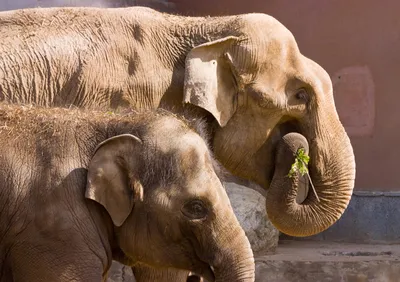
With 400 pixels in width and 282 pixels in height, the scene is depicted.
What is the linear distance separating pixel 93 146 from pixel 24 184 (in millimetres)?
327

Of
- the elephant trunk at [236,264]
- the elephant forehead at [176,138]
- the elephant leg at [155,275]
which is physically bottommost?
the elephant leg at [155,275]

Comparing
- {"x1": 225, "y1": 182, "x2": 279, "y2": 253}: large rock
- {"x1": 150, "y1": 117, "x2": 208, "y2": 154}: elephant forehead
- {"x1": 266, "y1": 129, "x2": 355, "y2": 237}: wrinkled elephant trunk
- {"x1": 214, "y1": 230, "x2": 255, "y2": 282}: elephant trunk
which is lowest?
{"x1": 225, "y1": 182, "x2": 279, "y2": 253}: large rock

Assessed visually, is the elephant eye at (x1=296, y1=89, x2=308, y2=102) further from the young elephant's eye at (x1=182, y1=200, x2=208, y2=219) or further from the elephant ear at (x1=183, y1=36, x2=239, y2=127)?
the young elephant's eye at (x1=182, y1=200, x2=208, y2=219)

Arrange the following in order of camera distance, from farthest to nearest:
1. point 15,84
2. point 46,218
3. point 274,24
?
point 274,24, point 15,84, point 46,218

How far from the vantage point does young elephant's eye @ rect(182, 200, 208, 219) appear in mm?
5137

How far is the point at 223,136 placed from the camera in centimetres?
668

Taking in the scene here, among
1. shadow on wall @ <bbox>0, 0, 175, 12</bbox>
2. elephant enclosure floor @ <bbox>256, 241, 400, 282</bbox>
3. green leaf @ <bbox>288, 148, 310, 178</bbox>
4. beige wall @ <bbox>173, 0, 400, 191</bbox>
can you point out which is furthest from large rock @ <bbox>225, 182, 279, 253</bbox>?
green leaf @ <bbox>288, 148, 310, 178</bbox>

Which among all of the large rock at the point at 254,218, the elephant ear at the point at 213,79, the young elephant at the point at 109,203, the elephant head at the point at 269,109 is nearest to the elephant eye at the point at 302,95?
the elephant head at the point at 269,109

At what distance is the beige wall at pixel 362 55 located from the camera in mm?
11062

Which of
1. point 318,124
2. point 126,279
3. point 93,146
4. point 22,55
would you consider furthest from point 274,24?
point 126,279

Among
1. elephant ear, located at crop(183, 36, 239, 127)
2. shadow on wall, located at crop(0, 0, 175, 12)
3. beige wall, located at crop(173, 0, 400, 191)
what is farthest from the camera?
beige wall, located at crop(173, 0, 400, 191)

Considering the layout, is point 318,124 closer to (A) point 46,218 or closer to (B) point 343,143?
(B) point 343,143

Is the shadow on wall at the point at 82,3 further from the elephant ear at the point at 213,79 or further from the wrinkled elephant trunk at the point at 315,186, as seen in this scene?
the wrinkled elephant trunk at the point at 315,186

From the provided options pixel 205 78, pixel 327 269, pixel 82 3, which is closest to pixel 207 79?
pixel 205 78
